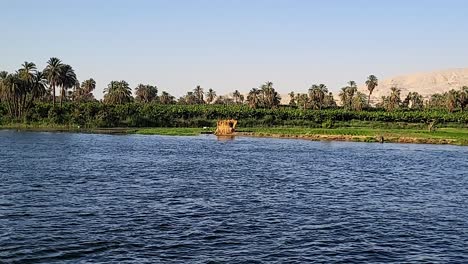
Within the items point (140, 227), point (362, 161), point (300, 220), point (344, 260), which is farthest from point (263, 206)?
point (362, 161)

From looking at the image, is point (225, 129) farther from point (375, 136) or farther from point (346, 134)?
point (375, 136)

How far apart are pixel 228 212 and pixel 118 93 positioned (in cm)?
15383

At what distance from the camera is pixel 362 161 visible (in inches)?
2790

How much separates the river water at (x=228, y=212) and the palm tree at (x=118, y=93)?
118m

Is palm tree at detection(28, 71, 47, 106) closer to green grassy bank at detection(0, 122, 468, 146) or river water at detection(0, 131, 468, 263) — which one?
green grassy bank at detection(0, 122, 468, 146)

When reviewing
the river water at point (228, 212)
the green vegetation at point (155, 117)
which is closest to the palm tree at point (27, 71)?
the green vegetation at point (155, 117)

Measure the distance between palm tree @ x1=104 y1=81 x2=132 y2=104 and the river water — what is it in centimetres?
11828

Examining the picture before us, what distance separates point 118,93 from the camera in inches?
7180

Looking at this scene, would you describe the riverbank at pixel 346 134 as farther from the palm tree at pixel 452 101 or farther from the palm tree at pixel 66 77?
the palm tree at pixel 452 101

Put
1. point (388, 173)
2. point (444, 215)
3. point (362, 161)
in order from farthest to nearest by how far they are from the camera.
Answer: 1. point (362, 161)
2. point (388, 173)
3. point (444, 215)

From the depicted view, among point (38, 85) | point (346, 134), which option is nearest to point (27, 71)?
point (38, 85)

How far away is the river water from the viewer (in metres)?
25.0

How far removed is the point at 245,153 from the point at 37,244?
57.1 m

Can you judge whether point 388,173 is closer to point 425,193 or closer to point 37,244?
point 425,193
